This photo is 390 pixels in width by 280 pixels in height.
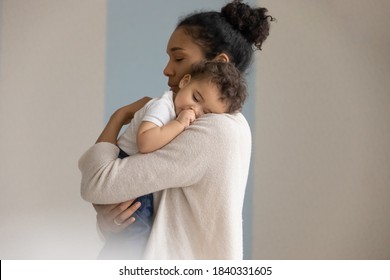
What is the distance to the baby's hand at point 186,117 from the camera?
2.91ft

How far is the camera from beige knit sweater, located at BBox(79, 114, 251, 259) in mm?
851

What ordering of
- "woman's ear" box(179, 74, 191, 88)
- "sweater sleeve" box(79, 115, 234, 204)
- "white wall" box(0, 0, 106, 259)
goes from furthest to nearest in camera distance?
"white wall" box(0, 0, 106, 259)
"woman's ear" box(179, 74, 191, 88)
"sweater sleeve" box(79, 115, 234, 204)

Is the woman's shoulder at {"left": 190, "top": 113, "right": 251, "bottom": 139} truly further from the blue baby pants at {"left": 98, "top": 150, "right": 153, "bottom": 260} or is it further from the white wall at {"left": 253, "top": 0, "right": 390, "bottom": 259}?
the white wall at {"left": 253, "top": 0, "right": 390, "bottom": 259}

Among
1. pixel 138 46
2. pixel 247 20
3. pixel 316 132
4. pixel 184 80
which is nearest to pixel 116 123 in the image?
pixel 184 80

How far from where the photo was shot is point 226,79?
3.04ft

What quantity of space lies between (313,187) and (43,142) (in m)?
0.91

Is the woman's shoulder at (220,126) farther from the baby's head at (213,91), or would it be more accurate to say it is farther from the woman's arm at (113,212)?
the woman's arm at (113,212)

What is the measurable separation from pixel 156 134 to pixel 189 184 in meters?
0.10

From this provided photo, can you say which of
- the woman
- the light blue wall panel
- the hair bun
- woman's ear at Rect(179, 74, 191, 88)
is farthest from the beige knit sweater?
the light blue wall panel

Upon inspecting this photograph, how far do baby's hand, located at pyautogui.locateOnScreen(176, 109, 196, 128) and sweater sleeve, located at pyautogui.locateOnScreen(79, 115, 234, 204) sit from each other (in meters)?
0.02

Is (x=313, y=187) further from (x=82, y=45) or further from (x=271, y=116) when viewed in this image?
(x=82, y=45)

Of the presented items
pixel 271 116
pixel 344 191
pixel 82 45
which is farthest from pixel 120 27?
pixel 344 191

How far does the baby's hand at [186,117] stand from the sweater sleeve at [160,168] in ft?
0.07

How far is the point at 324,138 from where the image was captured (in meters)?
1.69
